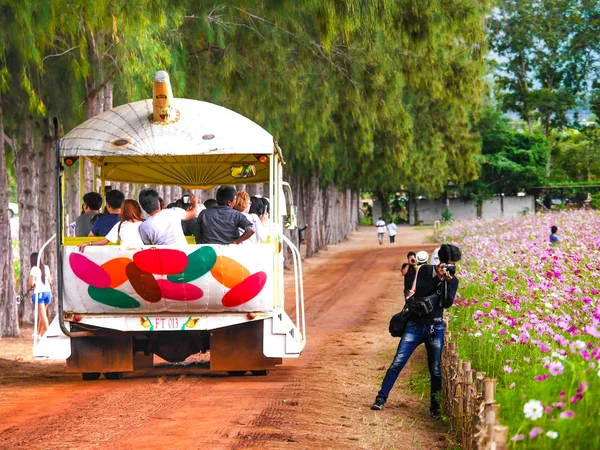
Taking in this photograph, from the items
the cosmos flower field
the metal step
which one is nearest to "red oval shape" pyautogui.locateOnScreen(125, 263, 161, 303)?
the metal step

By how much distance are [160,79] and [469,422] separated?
5370mm

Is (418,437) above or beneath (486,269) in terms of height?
beneath

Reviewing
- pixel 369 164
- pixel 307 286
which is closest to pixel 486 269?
pixel 307 286

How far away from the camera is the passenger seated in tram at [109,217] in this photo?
459 inches

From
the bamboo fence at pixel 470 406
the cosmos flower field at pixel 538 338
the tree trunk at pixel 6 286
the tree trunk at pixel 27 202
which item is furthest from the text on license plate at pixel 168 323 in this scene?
the tree trunk at pixel 27 202

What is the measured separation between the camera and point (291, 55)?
68.0 feet

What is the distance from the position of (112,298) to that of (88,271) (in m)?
0.40

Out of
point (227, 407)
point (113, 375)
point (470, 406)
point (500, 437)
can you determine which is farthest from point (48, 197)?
point (500, 437)

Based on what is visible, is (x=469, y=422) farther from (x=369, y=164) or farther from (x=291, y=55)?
(x=369, y=164)

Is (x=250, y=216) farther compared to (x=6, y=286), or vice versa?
(x=6, y=286)

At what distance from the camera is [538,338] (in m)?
9.10

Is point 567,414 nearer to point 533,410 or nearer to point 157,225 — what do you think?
point 533,410

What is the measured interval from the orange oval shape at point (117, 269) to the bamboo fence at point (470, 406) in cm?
346

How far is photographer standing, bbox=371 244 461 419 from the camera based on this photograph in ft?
31.2
